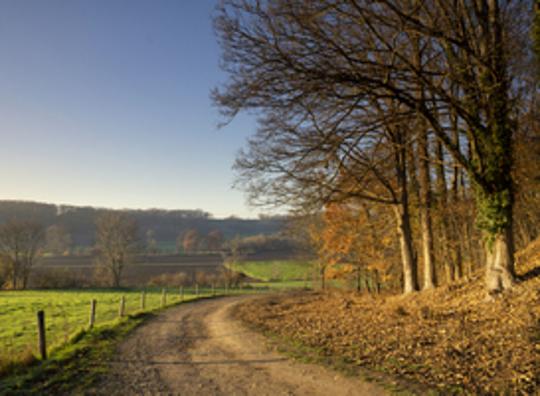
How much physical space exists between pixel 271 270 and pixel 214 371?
1987 inches

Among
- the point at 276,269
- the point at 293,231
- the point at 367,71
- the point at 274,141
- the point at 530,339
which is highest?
the point at 367,71

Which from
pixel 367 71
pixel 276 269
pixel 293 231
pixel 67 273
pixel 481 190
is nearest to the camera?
pixel 367 71

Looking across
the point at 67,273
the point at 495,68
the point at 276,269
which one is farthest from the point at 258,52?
the point at 276,269

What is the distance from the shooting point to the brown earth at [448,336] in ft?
19.8

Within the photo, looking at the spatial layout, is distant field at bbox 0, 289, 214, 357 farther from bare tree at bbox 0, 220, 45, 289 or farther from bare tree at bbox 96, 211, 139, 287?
bare tree at bbox 96, 211, 139, 287

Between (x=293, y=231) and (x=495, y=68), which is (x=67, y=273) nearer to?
(x=293, y=231)

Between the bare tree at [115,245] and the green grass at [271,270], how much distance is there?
48.2 feet

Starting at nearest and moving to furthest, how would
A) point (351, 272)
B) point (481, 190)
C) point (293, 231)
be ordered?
point (481, 190) < point (293, 231) < point (351, 272)

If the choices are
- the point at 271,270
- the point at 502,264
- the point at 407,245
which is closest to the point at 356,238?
the point at 407,245

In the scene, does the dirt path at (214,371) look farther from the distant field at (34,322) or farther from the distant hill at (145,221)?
the distant hill at (145,221)

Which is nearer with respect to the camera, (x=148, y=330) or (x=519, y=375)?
(x=519, y=375)

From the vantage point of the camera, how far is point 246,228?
130 meters

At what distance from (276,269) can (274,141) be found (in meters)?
46.2

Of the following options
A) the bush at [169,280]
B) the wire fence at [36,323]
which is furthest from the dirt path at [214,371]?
the bush at [169,280]
